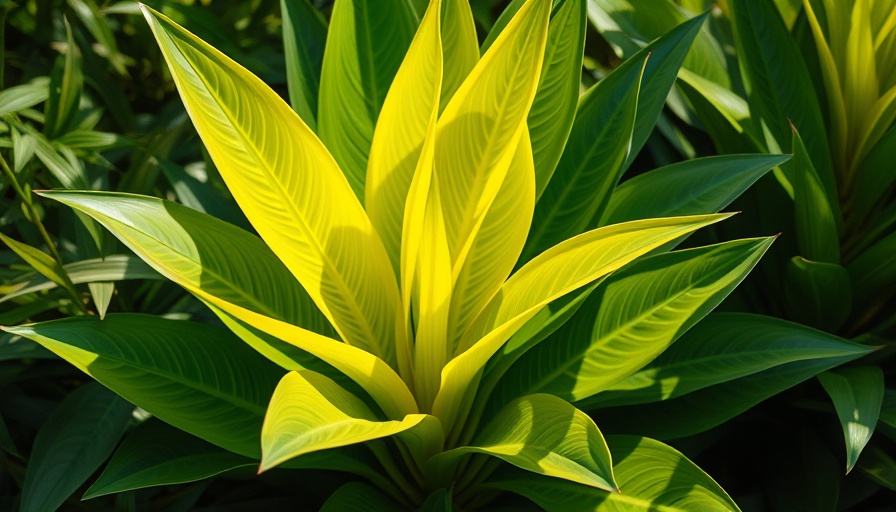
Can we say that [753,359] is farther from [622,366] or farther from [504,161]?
[504,161]

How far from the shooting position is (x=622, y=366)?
0.86 m

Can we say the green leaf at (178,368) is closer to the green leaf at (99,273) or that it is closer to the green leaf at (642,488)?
the green leaf at (99,273)

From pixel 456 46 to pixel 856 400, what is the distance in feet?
2.11

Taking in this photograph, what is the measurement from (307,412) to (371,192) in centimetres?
28

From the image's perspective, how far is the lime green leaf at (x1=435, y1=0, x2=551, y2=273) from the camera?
2.44 feet

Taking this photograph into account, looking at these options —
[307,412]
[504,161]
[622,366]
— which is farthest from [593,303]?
[307,412]

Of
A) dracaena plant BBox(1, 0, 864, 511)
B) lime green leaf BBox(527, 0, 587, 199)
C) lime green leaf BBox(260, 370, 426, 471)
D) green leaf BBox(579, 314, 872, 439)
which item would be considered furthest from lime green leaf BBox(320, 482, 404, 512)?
lime green leaf BBox(527, 0, 587, 199)

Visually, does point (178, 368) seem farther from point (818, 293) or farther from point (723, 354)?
point (818, 293)

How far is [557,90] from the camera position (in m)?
0.95

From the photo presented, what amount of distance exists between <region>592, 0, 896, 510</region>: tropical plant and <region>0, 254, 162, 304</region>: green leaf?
0.75 metres

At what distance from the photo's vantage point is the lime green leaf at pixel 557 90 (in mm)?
928

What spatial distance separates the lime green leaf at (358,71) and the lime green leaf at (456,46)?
0.11 meters

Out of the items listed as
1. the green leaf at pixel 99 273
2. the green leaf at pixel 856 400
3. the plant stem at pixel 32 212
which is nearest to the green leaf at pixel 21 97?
the plant stem at pixel 32 212

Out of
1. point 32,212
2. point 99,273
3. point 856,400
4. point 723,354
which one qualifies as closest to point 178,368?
point 99,273
